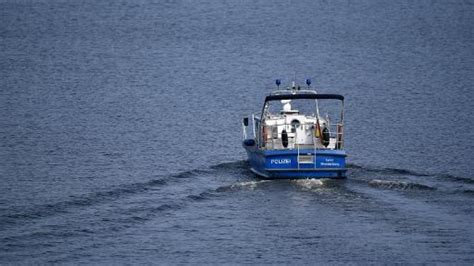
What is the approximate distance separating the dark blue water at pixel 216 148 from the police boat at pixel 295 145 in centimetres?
63

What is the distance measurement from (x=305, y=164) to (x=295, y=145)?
2525mm

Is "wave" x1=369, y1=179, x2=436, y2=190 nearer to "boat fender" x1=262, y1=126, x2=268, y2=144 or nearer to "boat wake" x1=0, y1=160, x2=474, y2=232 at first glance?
"boat wake" x1=0, y1=160, x2=474, y2=232

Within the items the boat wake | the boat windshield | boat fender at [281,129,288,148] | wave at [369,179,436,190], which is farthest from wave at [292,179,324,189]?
the boat windshield

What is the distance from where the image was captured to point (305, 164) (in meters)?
52.4

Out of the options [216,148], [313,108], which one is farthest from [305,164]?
[313,108]

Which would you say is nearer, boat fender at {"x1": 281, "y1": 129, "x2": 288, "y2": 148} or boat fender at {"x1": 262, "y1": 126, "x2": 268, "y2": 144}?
boat fender at {"x1": 281, "y1": 129, "x2": 288, "y2": 148}

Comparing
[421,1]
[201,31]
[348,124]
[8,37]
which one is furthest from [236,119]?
[421,1]

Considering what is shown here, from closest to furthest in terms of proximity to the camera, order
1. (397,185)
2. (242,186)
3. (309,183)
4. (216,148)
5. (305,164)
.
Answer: (397,185) → (309,183) → (305,164) → (242,186) → (216,148)

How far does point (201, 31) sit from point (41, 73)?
4364cm

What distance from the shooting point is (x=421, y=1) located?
175375 mm

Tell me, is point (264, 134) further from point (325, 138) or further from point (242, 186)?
point (242, 186)

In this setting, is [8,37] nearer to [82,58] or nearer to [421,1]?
[82,58]

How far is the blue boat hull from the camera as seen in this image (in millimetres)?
52406

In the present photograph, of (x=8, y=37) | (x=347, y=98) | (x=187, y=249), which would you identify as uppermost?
(x=8, y=37)
